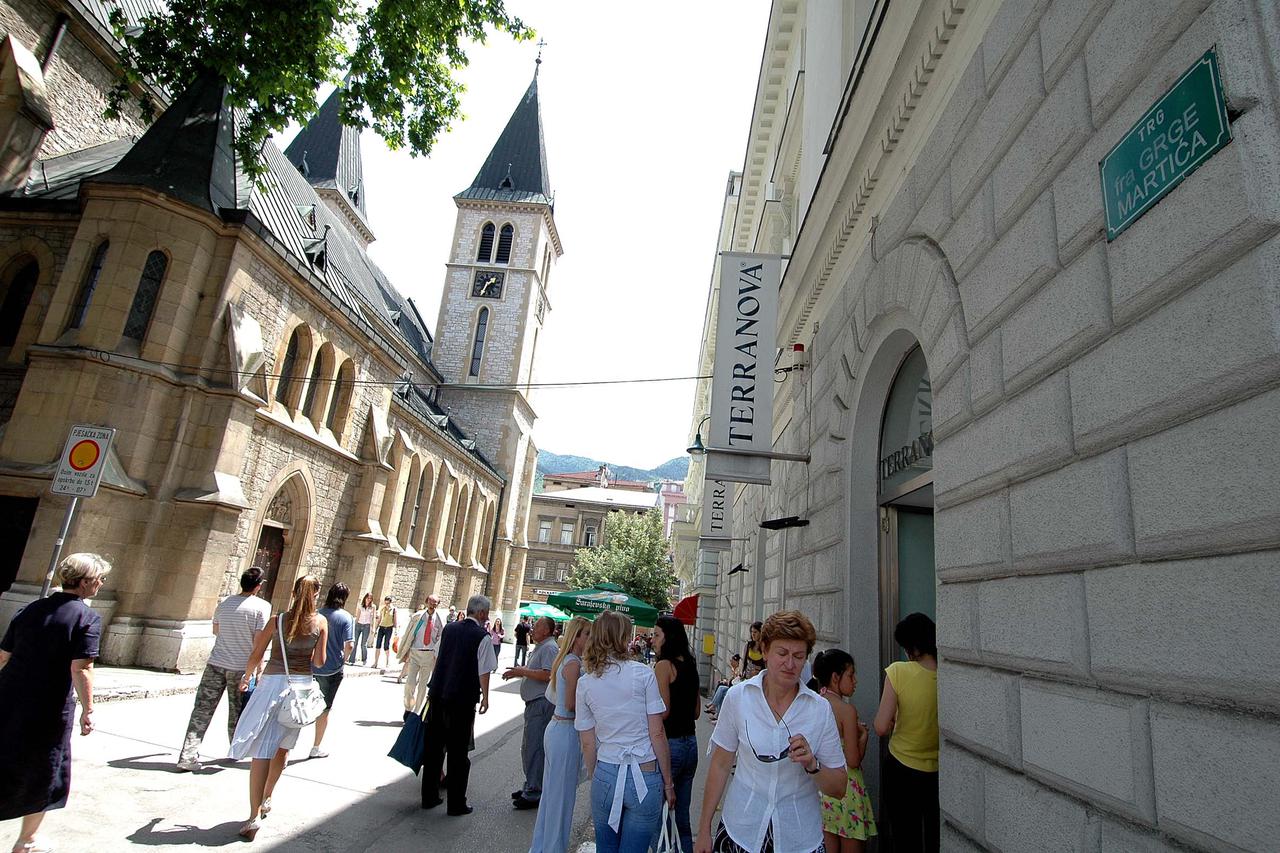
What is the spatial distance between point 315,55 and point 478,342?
3355 centimetres

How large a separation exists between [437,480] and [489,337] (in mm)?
15361

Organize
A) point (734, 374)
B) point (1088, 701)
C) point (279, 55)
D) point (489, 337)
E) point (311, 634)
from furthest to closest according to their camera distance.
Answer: point (489, 337) < point (279, 55) < point (734, 374) < point (311, 634) < point (1088, 701)

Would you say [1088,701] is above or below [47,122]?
below

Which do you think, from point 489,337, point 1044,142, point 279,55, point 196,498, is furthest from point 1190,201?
point 489,337

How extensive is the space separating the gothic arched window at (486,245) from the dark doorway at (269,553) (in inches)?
1224

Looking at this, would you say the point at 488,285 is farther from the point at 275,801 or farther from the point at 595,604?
the point at 275,801

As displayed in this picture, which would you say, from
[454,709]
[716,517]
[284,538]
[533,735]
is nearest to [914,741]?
[533,735]

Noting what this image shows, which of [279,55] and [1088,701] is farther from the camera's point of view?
[279,55]

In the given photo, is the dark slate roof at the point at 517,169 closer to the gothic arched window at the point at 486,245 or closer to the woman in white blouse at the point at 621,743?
the gothic arched window at the point at 486,245

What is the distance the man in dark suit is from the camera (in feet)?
19.5

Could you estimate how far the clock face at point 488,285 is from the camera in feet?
147

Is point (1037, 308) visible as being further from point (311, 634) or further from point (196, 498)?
point (196, 498)

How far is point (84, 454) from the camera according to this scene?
22.6 ft

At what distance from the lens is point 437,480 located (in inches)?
1208
